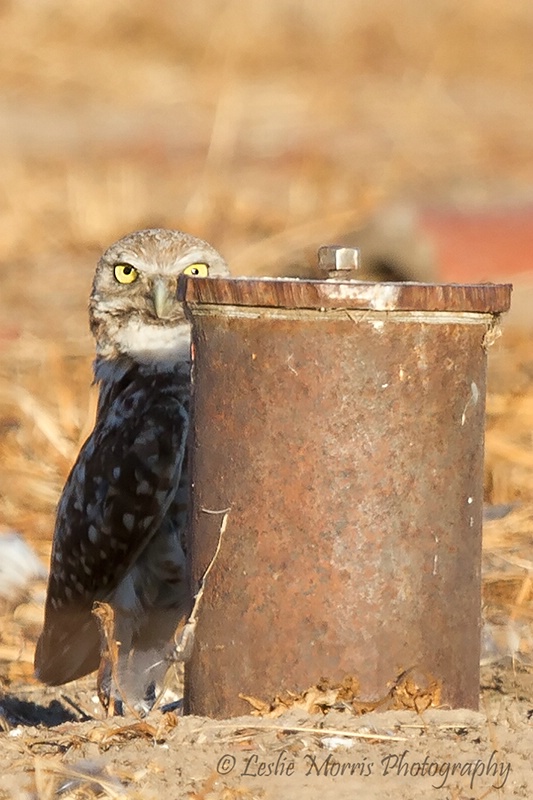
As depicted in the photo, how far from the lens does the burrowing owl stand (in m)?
4.87

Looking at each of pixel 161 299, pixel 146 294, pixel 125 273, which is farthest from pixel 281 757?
pixel 125 273

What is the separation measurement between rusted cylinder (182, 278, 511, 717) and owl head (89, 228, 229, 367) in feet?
5.77

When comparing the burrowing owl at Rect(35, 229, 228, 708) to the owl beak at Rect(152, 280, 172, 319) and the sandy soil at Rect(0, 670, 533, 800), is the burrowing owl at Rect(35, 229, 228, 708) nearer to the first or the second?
the owl beak at Rect(152, 280, 172, 319)

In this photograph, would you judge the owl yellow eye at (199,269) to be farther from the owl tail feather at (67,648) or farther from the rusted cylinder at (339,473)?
the rusted cylinder at (339,473)

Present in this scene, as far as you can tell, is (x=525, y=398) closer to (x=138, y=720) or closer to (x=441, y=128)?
(x=138, y=720)

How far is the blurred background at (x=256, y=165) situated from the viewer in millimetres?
7480

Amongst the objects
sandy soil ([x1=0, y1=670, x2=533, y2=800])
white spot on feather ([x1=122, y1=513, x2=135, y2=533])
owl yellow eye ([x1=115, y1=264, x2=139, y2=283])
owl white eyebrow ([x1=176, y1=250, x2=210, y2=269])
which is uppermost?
owl white eyebrow ([x1=176, y1=250, x2=210, y2=269])

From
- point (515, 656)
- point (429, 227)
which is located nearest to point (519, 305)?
point (429, 227)

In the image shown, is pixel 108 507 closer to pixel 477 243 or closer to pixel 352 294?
pixel 352 294

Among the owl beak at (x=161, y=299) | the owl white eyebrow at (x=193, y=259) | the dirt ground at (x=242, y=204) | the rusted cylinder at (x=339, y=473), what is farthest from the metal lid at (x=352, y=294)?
the owl white eyebrow at (x=193, y=259)

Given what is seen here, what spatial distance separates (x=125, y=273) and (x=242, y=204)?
22.6 feet

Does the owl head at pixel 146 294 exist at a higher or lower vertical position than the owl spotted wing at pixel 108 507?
higher

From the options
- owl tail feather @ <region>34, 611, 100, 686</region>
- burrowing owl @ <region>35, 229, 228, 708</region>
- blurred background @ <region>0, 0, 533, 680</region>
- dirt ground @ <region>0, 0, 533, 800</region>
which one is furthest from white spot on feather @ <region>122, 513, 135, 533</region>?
blurred background @ <region>0, 0, 533, 680</region>

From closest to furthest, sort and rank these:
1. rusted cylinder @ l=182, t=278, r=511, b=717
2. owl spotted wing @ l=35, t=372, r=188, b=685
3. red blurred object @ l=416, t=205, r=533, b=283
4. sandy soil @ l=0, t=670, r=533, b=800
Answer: sandy soil @ l=0, t=670, r=533, b=800 → rusted cylinder @ l=182, t=278, r=511, b=717 → owl spotted wing @ l=35, t=372, r=188, b=685 → red blurred object @ l=416, t=205, r=533, b=283
